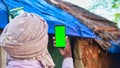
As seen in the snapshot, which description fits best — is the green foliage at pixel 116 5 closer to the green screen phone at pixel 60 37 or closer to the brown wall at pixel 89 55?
the brown wall at pixel 89 55

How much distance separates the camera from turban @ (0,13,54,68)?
187 centimetres

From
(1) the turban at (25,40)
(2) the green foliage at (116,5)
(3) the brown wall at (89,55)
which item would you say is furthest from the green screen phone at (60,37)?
(2) the green foliage at (116,5)

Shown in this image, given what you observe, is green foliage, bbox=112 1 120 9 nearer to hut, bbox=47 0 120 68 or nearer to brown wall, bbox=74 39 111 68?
hut, bbox=47 0 120 68

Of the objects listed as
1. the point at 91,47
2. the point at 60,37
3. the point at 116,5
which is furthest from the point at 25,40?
the point at 116,5

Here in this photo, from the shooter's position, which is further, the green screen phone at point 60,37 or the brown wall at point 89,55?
the brown wall at point 89,55

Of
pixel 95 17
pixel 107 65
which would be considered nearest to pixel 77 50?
pixel 107 65

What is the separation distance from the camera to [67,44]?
231cm

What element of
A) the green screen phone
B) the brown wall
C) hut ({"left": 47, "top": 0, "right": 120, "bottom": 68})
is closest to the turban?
the green screen phone

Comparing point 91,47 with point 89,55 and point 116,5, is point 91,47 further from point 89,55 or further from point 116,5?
point 116,5

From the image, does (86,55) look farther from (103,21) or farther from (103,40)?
(103,21)

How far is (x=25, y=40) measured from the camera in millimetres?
1876

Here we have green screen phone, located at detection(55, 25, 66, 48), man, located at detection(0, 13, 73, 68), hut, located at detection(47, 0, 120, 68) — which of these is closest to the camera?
man, located at detection(0, 13, 73, 68)

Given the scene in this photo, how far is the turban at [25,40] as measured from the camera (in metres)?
1.87

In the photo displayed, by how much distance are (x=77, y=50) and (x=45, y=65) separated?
4.57 metres
